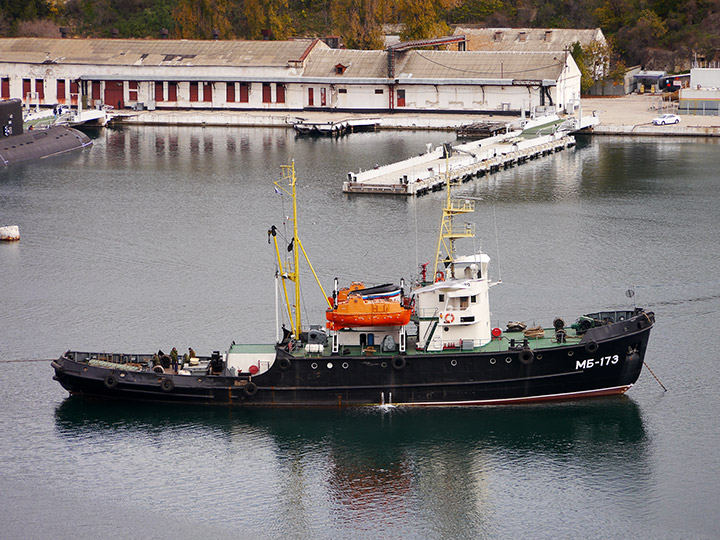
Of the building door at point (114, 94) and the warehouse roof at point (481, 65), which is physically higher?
the warehouse roof at point (481, 65)

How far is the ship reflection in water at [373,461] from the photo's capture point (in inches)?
1387

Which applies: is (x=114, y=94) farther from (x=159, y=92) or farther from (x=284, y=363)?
(x=284, y=363)

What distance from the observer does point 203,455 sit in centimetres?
3847

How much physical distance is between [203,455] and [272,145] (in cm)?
6670

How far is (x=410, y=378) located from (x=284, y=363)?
4.31 metres

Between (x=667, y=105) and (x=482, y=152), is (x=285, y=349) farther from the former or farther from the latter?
(x=667, y=105)

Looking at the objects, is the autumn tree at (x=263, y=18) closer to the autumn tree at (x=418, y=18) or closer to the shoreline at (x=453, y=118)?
the autumn tree at (x=418, y=18)

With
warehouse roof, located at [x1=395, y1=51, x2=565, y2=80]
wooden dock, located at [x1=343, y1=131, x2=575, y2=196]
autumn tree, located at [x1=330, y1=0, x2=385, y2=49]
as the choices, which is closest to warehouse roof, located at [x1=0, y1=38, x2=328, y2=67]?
autumn tree, located at [x1=330, y1=0, x2=385, y2=49]

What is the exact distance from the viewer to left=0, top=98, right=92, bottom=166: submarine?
314 feet

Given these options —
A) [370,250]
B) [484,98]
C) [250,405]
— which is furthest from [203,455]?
[484,98]

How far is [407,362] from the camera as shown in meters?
40.3

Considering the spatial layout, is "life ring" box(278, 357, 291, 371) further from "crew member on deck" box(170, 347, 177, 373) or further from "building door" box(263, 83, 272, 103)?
"building door" box(263, 83, 272, 103)

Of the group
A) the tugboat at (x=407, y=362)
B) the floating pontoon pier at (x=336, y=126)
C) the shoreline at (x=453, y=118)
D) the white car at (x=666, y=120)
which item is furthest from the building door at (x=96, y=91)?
the tugboat at (x=407, y=362)

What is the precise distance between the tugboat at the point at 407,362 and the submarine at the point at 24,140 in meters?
57.8
